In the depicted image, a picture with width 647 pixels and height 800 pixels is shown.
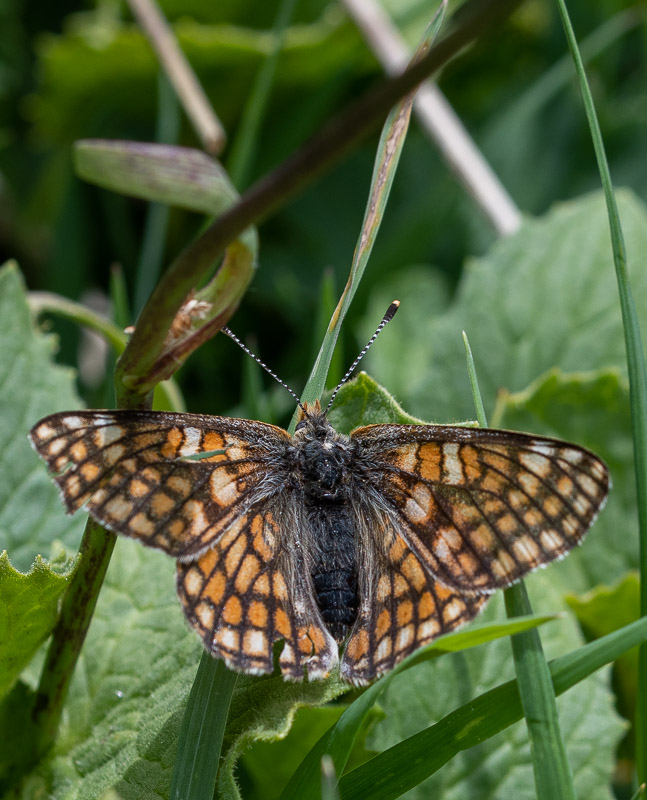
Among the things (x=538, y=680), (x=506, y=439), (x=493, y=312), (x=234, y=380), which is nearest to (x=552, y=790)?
(x=538, y=680)

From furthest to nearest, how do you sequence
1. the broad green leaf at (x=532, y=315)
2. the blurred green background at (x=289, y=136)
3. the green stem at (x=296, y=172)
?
the blurred green background at (x=289, y=136)
the broad green leaf at (x=532, y=315)
the green stem at (x=296, y=172)

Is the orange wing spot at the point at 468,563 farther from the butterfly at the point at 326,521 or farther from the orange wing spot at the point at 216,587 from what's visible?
the orange wing spot at the point at 216,587

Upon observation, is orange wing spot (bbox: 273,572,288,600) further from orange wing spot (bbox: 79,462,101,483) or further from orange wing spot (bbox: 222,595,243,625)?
orange wing spot (bbox: 79,462,101,483)

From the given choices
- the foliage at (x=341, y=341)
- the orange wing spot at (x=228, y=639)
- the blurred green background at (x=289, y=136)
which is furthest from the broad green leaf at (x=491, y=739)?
the blurred green background at (x=289, y=136)

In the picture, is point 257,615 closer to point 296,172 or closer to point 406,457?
point 406,457

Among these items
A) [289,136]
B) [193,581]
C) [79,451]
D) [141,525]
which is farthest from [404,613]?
[289,136]

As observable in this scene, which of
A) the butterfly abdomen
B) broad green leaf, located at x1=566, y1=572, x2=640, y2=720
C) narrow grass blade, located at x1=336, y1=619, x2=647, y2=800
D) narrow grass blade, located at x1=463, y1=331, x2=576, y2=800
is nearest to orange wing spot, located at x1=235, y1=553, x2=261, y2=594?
the butterfly abdomen
